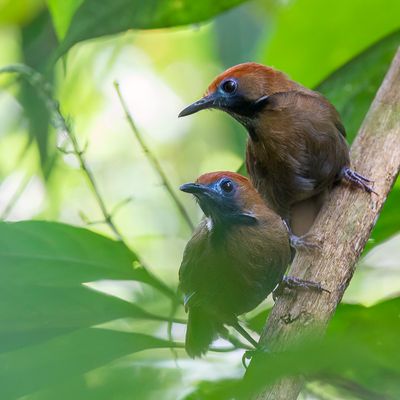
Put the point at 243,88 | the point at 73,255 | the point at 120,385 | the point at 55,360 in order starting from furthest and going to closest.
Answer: the point at 243,88 < the point at 73,255 < the point at 55,360 < the point at 120,385

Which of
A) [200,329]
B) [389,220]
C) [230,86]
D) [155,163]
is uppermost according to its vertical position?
[230,86]

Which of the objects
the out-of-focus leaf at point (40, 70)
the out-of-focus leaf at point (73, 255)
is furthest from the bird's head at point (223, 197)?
the out-of-focus leaf at point (73, 255)

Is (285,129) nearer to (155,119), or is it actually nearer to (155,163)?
(155,163)

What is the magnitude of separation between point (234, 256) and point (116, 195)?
3620 mm

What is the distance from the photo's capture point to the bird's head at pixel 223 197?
97.2 inches

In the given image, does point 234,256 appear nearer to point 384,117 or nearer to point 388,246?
point 384,117

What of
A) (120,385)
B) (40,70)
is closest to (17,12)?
(40,70)

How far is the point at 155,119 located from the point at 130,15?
402cm

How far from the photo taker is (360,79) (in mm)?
2883

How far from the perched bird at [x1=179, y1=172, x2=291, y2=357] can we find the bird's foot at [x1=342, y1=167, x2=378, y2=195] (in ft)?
1.02

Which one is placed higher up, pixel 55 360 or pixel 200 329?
pixel 55 360

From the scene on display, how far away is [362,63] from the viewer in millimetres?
2867

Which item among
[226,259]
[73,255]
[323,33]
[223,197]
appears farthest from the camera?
[323,33]

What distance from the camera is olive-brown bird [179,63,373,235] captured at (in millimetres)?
2861
